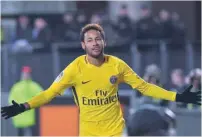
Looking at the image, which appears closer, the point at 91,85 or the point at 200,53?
the point at 91,85

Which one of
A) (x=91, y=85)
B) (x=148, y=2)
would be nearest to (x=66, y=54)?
(x=148, y=2)

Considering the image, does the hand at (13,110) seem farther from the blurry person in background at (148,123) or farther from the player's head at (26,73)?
the player's head at (26,73)

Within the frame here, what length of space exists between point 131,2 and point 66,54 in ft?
11.5

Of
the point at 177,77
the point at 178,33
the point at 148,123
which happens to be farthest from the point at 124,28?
the point at 148,123

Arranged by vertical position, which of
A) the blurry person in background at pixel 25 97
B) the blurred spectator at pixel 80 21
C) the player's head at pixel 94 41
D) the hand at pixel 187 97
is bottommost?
the blurry person in background at pixel 25 97

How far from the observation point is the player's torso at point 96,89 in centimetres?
709

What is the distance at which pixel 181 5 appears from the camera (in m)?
20.2

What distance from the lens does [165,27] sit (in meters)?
17.2

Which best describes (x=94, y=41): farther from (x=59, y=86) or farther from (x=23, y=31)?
(x=23, y=31)

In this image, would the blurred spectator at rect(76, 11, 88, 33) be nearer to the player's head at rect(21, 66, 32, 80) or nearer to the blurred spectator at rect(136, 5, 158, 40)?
the blurred spectator at rect(136, 5, 158, 40)

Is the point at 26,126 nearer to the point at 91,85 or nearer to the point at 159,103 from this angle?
the point at 159,103

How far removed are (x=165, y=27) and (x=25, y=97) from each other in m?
4.32

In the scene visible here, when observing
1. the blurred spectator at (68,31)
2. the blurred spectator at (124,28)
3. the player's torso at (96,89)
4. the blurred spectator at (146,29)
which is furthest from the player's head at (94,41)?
the blurred spectator at (146,29)

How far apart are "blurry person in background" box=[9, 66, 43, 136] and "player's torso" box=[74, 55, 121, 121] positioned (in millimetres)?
6746
